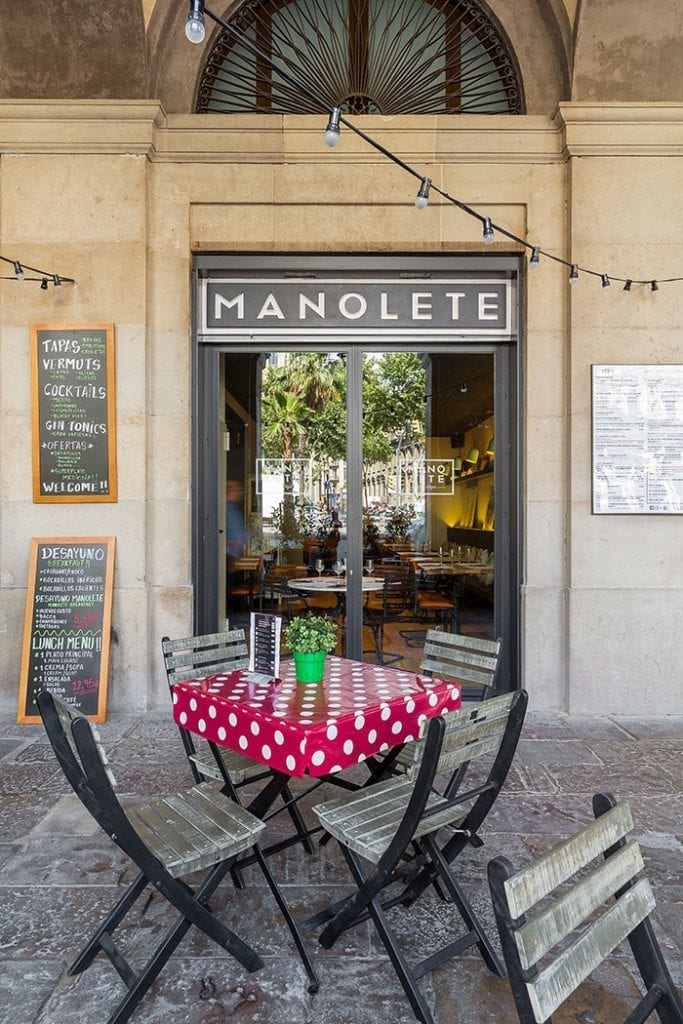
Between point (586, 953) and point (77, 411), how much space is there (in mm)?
4793

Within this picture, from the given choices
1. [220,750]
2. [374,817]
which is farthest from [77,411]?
[374,817]

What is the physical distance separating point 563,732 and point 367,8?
587 centimetres

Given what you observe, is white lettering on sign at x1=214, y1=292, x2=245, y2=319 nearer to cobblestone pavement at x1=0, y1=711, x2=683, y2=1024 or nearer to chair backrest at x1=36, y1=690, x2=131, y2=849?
cobblestone pavement at x1=0, y1=711, x2=683, y2=1024

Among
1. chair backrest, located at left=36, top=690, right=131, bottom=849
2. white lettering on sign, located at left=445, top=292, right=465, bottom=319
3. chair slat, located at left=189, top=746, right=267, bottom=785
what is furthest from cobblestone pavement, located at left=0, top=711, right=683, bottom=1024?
white lettering on sign, located at left=445, top=292, right=465, bottom=319

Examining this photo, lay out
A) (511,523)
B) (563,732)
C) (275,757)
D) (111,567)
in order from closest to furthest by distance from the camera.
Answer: (275,757), (563,732), (111,567), (511,523)

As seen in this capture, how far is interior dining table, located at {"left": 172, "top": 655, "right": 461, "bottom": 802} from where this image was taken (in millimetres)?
2328

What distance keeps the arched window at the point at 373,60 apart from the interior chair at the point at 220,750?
4434 mm

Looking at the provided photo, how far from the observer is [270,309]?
5371mm

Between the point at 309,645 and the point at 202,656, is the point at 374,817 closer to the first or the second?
the point at 309,645

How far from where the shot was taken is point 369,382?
18.2 feet

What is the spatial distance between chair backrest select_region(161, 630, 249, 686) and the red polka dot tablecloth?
0.34 meters

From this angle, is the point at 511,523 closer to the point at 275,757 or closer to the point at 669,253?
the point at 669,253

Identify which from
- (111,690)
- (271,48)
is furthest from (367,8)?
(111,690)

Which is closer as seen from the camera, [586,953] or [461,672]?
[586,953]
